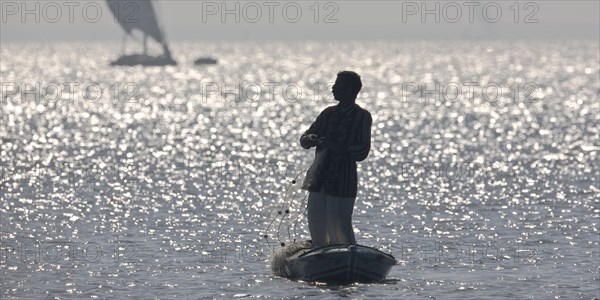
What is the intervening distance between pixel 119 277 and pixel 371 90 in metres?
127

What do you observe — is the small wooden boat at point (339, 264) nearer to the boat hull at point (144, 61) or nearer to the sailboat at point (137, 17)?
the sailboat at point (137, 17)

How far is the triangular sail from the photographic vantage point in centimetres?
13681

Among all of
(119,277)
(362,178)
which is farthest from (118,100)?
(119,277)

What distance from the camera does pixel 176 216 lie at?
118ft

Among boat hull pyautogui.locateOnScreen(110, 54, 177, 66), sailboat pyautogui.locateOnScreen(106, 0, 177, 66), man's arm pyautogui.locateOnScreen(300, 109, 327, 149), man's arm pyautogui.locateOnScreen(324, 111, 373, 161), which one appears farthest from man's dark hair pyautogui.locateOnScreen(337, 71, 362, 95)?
boat hull pyautogui.locateOnScreen(110, 54, 177, 66)

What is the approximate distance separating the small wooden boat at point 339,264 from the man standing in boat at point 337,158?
45cm

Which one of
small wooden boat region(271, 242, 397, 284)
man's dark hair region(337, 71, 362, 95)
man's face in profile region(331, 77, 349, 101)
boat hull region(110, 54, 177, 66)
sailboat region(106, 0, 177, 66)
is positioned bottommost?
small wooden boat region(271, 242, 397, 284)

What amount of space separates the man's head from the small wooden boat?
2.48 m

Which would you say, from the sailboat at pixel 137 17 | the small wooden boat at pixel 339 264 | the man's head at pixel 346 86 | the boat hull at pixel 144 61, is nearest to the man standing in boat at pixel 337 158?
the man's head at pixel 346 86

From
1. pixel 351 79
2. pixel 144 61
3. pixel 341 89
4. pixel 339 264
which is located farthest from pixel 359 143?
pixel 144 61

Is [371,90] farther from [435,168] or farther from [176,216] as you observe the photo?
[176,216]

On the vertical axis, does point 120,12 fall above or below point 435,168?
above

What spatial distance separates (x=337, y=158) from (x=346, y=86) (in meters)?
1.24

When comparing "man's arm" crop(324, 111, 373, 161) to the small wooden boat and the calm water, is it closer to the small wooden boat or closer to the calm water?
the small wooden boat
